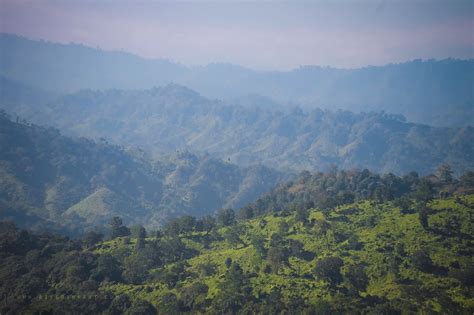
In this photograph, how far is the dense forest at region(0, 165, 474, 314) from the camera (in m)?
51.9

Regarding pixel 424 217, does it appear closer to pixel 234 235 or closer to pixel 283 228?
pixel 283 228

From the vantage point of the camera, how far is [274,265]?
62156 millimetres

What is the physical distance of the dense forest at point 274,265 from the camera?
51.9m

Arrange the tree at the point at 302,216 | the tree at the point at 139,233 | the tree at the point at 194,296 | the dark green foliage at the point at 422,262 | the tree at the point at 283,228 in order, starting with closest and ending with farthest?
the dark green foliage at the point at 422,262 → the tree at the point at 194,296 → the tree at the point at 283,228 → the tree at the point at 302,216 → the tree at the point at 139,233

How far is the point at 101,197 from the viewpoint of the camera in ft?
579

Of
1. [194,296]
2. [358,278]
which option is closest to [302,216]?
[358,278]

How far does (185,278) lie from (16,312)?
82.9ft

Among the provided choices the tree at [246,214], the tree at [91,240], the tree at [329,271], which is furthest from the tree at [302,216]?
the tree at [91,240]

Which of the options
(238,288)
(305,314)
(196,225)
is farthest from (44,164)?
(305,314)

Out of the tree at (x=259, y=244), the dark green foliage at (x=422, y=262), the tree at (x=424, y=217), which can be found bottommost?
the tree at (x=259, y=244)

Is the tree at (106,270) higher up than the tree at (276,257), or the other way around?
the tree at (276,257)

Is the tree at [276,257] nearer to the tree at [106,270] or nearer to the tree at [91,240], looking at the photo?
the tree at [106,270]

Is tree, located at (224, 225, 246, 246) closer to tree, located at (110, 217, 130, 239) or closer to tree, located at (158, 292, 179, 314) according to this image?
tree, located at (158, 292, 179, 314)

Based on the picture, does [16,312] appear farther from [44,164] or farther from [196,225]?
[44,164]
